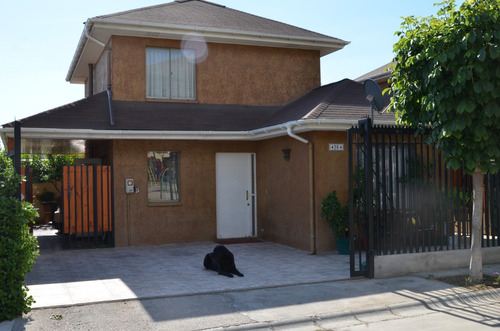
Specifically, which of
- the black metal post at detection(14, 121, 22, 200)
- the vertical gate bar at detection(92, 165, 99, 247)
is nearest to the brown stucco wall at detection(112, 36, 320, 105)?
the vertical gate bar at detection(92, 165, 99, 247)

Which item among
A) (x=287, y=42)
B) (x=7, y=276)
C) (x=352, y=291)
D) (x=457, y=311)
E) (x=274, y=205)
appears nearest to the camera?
(x=7, y=276)

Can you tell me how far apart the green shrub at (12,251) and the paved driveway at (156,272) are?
2.21ft

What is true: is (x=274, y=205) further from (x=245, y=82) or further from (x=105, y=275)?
(x=105, y=275)

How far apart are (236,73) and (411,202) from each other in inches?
274

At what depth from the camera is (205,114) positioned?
44.0 feet

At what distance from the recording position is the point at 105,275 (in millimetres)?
9141

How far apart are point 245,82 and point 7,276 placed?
30.3 feet

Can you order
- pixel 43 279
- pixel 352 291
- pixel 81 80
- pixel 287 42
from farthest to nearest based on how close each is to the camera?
1. pixel 81 80
2. pixel 287 42
3. pixel 43 279
4. pixel 352 291

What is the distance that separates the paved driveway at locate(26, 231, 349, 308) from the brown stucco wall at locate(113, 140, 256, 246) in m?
0.65

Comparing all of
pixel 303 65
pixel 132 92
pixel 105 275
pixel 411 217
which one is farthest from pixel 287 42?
pixel 105 275

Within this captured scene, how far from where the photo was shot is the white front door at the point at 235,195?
44.8 feet

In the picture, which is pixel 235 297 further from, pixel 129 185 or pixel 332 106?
pixel 129 185

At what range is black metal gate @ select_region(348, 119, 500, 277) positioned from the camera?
8484mm

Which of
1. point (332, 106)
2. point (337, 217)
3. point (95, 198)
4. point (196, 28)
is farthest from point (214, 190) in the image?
point (196, 28)
